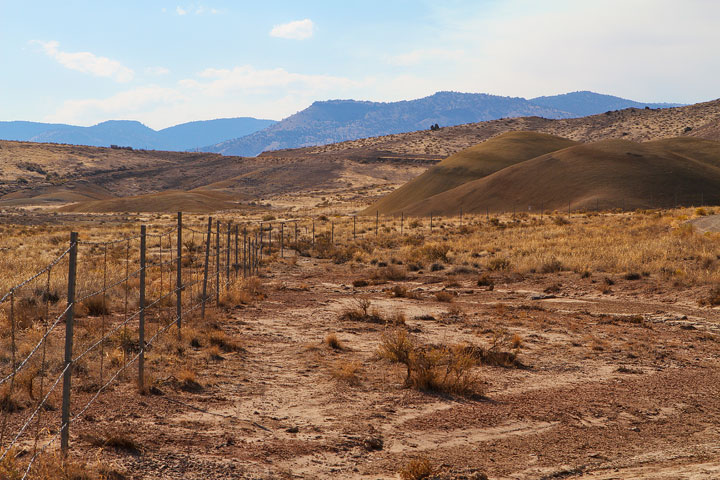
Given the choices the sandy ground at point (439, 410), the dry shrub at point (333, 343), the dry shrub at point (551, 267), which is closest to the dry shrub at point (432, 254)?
the dry shrub at point (551, 267)

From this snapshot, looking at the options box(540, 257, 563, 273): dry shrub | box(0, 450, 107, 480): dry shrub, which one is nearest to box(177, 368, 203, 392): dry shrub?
box(0, 450, 107, 480): dry shrub

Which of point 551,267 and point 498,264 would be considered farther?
point 498,264

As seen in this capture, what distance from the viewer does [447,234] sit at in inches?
1622

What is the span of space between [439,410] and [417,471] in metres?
2.68

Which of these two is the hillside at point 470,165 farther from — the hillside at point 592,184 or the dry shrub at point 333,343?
the dry shrub at point 333,343

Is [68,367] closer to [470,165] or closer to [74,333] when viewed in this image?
[74,333]

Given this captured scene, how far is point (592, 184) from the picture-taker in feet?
201

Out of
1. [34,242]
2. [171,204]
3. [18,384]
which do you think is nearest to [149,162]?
[171,204]

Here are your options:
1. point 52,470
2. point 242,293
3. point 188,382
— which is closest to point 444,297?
point 242,293

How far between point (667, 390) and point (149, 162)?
503ft

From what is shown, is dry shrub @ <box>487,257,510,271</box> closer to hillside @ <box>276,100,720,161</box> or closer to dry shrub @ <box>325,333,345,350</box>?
dry shrub @ <box>325,333,345,350</box>

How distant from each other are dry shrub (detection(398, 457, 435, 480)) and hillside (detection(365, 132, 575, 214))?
6272cm

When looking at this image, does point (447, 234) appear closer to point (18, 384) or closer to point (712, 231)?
point (712, 231)

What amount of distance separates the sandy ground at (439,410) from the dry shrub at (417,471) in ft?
0.59
